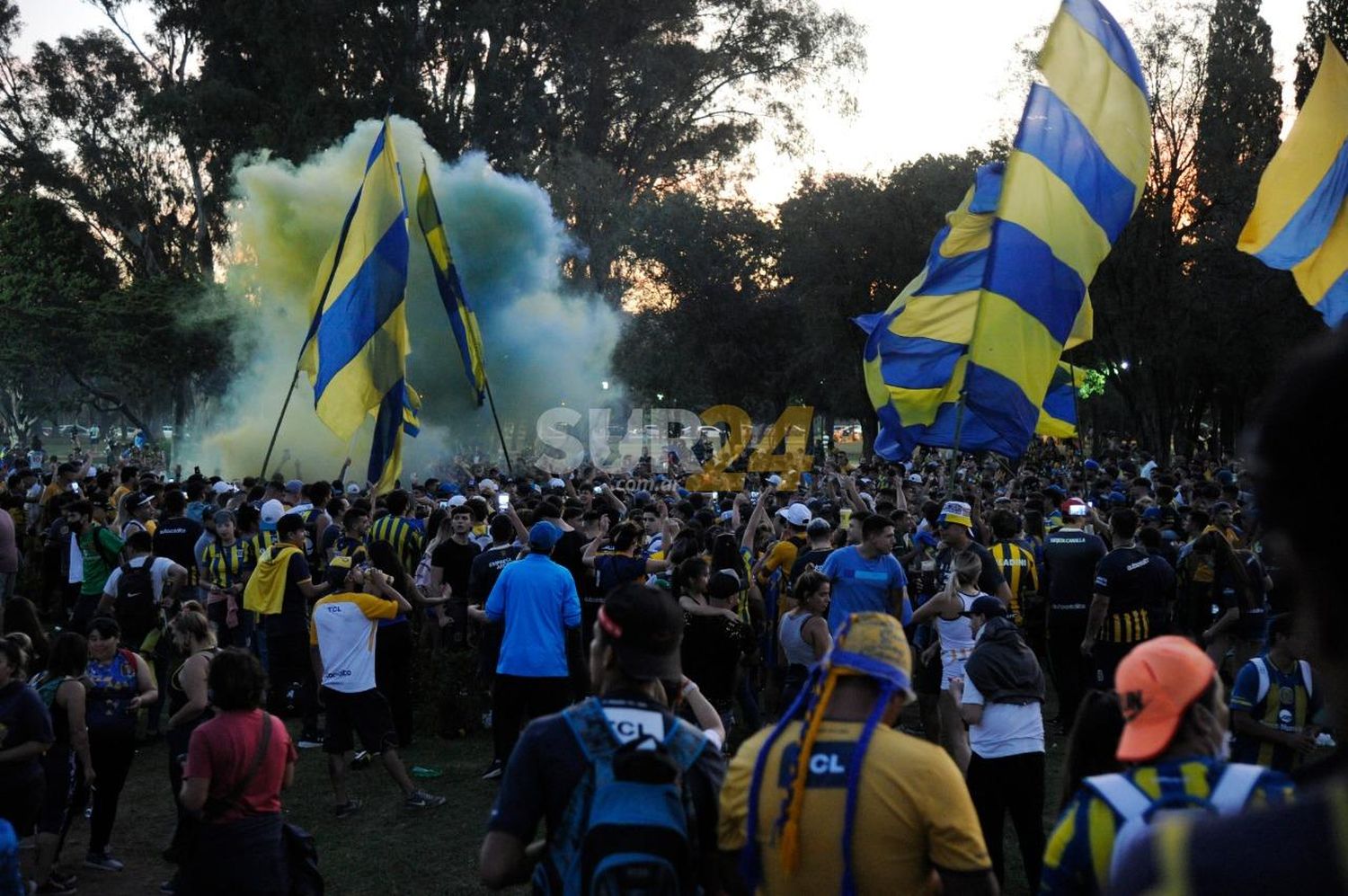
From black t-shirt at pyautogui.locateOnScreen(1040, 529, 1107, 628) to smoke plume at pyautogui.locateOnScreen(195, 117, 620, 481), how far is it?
68.0ft

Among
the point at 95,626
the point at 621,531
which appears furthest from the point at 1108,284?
the point at 95,626

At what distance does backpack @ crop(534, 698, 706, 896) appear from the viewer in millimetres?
2945

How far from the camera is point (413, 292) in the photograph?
101 feet

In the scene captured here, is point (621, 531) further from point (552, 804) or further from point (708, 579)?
point (552, 804)

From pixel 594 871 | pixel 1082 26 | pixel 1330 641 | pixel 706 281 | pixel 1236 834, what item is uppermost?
pixel 706 281

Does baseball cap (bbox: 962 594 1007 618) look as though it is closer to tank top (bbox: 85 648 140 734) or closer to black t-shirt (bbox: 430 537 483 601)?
tank top (bbox: 85 648 140 734)

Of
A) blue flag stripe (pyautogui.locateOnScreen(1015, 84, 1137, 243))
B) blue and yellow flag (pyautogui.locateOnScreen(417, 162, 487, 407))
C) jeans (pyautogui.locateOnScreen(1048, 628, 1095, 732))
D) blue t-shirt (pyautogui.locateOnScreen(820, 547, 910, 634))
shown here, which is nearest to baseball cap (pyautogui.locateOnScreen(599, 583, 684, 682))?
blue t-shirt (pyautogui.locateOnScreen(820, 547, 910, 634))

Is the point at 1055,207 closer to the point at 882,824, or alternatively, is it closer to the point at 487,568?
the point at 487,568

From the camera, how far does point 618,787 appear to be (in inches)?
118

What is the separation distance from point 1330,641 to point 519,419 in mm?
33065

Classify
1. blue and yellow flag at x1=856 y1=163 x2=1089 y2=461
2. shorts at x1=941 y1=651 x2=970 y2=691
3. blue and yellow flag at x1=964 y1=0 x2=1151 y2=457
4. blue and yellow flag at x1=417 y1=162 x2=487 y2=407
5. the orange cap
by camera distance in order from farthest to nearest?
blue and yellow flag at x1=417 y1=162 x2=487 y2=407 < blue and yellow flag at x1=856 y1=163 x2=1089 y2=461 < blue and yellow flag at x1=964 y1=0 x2=1151 y2=457 < shorts at x1=941 y1=651 x2=970 y2=691 < the orange cap

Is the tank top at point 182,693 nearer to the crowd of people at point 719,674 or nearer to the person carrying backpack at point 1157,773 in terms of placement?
the crowd of people at point 719,674

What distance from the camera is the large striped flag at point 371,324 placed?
522 inches

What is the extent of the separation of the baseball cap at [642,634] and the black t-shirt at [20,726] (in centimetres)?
368
